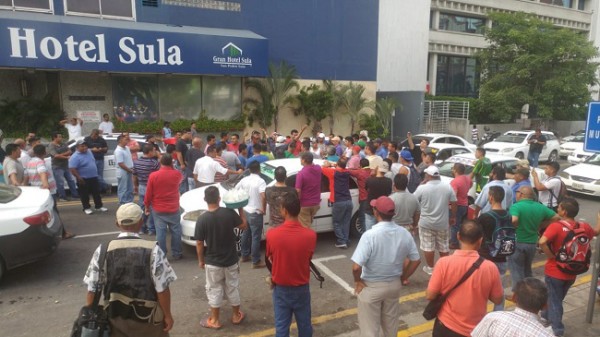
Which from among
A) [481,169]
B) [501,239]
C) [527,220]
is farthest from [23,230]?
[481,169]

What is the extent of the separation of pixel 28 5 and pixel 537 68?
944 inches

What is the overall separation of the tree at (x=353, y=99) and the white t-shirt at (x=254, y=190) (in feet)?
47.5

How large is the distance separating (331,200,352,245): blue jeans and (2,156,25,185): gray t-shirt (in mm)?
5459

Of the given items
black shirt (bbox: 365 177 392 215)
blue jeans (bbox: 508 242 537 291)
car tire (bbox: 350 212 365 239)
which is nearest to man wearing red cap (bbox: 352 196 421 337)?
blue jeans (bbox: 508 242 537 291)

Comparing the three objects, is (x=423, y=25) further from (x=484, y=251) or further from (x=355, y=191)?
(x=484, y=251)

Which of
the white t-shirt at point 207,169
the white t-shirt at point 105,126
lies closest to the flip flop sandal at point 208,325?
the white t-shirt at point 207,169

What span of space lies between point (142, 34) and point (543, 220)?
13.6 meters

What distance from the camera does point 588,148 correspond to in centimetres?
575

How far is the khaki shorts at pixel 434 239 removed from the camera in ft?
20.4

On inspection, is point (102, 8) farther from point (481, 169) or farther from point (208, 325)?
point (208, 325)

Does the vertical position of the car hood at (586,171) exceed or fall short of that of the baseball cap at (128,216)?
it falls short

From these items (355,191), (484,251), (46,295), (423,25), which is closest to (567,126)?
(423,25)

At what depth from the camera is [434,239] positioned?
248 inches

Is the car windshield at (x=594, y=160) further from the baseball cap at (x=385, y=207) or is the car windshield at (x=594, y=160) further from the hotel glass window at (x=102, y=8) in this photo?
the hotel glass window at (x=102, y=8)
